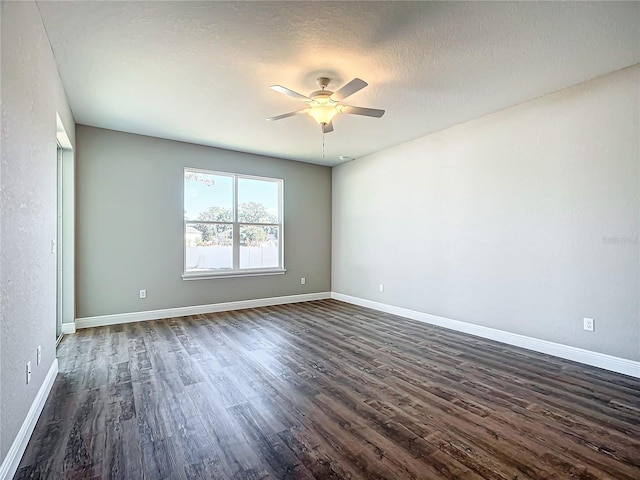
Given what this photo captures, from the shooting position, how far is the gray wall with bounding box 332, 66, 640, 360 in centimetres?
303

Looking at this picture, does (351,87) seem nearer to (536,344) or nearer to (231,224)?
(536,344)

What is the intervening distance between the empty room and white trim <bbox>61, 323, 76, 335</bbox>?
1.4 inches

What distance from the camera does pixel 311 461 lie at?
182 cm

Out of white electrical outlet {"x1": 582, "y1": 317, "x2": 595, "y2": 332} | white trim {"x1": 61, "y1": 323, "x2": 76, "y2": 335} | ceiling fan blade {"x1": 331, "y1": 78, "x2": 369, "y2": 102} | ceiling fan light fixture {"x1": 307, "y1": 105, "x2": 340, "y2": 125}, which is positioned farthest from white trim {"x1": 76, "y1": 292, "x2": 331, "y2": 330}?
white electrical outlet {"x1": 582, "y1": 317, "x2": 595, "y2": 332}

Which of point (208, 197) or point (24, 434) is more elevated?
point (208, 197)

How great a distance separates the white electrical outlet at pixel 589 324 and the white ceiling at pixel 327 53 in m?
2.27

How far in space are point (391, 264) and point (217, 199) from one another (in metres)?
3.07

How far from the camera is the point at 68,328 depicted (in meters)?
4.28

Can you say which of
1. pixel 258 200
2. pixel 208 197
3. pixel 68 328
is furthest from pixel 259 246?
pixel 68 328

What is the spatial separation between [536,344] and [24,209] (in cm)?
456

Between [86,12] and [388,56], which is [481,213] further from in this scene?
[86,12]

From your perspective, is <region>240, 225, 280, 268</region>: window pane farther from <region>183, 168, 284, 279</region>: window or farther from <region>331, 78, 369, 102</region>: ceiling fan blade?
<region>331, 78, 369, 102</region>: ceiling fan blade

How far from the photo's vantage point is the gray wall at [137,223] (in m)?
4.61

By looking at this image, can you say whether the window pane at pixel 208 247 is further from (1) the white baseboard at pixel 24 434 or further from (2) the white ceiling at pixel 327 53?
(1) the white baseboard at pixel 24 434
